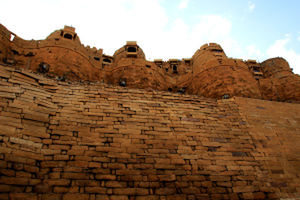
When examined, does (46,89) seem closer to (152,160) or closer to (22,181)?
(22,181)

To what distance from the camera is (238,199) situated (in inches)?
196

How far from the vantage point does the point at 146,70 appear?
45.8 ft

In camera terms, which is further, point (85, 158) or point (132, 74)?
point (132, 74)

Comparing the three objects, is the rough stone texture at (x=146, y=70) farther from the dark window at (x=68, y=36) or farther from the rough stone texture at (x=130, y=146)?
the rough stone texture at (x=130, y=146)

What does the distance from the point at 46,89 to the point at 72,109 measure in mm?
1121

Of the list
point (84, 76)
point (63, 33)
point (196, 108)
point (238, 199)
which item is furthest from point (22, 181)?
point (63, 33)

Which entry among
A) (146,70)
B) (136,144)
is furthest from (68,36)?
(136,144)

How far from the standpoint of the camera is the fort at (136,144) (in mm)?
4418

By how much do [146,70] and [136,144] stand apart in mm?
9101

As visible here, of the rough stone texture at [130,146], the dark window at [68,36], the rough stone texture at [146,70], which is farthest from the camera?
the dark window at [68,36]

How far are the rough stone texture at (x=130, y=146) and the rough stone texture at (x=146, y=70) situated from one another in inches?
164

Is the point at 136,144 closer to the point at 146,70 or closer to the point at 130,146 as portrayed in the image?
the point at 130,146

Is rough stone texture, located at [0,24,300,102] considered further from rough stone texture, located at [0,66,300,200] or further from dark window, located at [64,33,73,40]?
rough stone texture, located at [0,66,300,200]

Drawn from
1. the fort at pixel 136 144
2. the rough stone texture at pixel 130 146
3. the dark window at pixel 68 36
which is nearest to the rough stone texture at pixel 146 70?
the dark window at pixel 68 36
